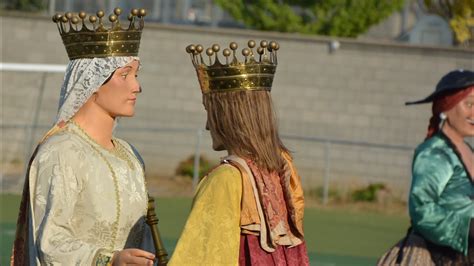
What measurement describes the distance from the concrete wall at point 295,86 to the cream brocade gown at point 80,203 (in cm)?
1296

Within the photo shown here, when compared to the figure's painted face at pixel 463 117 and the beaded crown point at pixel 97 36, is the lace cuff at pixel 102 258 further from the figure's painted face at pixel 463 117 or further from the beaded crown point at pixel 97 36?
the figure's painted face at pixel 463 117

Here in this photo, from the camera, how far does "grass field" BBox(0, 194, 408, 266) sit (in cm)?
1220

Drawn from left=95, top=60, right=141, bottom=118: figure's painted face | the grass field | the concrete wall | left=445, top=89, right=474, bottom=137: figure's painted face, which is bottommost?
the grass field

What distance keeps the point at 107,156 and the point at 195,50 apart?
487 mm

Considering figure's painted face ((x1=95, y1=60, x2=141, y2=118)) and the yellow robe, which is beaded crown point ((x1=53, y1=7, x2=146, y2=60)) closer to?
figure's painted face ((x1=95, y1=60, x2=141, y2=118))

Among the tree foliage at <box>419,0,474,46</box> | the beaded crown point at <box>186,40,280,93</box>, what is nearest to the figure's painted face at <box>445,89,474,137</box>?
the beaded crown point at <box>186,40,280,93</box>

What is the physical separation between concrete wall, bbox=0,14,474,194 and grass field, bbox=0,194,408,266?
2161mm

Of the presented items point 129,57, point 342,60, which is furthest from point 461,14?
point 129,57

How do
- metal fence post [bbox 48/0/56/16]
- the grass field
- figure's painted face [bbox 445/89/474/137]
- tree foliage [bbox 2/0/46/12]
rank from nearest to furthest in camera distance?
figure's painted face [bbox 445/89/474/137] → the grass field → metal fence post [bbox 48/0/56/16] → tree foliage [bbox 2/0/46/12]

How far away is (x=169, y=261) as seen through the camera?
4.76 metres

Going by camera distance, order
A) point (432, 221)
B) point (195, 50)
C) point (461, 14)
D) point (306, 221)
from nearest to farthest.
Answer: point (195, 50) < point (432, 221) < point (306, 221) < point (461, 14)

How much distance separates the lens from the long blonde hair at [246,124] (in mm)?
4949

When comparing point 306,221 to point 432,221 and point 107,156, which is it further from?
point 107,156

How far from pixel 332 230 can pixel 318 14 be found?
7.91 m
